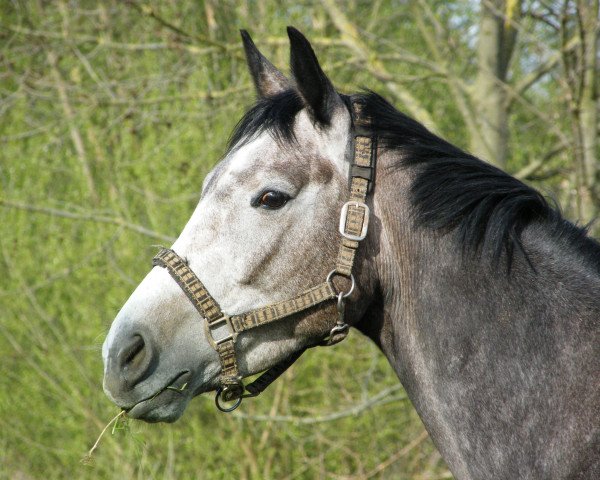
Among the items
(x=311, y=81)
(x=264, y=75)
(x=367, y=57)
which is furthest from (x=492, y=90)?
(x=311, y=81)

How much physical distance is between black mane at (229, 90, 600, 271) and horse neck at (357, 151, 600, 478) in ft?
0.15

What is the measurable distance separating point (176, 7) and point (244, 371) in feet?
16.8

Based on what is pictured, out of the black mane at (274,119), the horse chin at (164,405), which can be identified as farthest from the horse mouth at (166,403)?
the black mane at (274,119)

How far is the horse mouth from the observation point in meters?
2.27

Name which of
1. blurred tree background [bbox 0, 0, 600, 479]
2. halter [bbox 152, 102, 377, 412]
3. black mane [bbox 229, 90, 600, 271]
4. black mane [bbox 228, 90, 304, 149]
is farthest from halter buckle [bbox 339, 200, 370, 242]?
blurred tree background [bbox 0, 0, 600, 479]

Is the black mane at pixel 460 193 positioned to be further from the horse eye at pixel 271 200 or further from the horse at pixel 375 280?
the horse eye at pixel 271 200

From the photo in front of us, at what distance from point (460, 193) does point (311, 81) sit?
611mm

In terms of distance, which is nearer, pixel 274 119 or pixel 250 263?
pixel 250 263

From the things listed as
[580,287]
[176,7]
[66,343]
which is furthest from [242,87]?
[580,287]

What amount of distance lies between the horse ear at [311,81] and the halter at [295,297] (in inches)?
6.6

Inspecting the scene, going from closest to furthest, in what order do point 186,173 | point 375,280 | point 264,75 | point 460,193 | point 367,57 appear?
point 460,193, point 375,280, point 264,75, point 367,57, point 186,173

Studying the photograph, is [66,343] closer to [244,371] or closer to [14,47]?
[14,47]

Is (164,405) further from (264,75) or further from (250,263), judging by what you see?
(264,75)

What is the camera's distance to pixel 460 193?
2.25 meters
